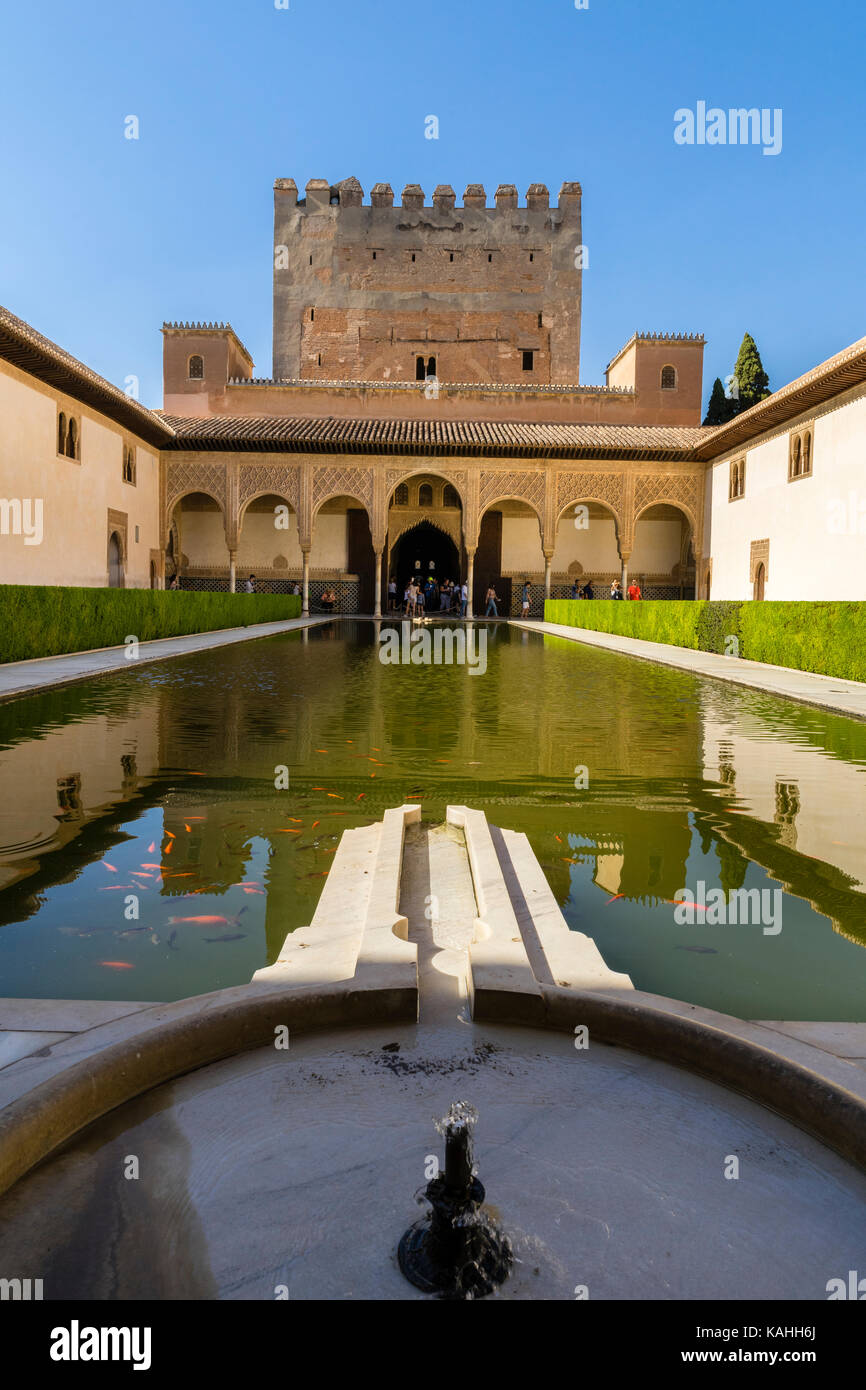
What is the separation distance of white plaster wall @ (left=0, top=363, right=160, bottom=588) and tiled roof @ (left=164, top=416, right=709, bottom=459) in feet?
8.83

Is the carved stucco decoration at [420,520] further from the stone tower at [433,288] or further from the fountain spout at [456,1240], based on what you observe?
the fountain spout at [456,1240]

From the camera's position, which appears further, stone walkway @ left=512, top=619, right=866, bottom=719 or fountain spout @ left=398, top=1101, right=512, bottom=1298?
stone walkway @ left=512, top=619, right=866, bottom=719

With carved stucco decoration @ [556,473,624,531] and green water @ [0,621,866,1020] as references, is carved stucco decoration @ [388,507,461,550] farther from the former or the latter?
green water @ [0,621,866,1020]

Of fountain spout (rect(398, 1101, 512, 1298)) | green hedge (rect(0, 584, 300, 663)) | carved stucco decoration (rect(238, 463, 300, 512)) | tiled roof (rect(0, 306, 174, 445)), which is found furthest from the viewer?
carved stucco decoration (rect(238, 463, 300, 512))

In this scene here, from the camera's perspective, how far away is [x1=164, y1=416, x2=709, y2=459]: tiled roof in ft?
87.9

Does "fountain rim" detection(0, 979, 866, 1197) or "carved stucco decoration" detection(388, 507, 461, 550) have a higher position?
"carved stucco decoration" detection(388, 507, 461, 550)

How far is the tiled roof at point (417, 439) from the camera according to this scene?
2678cm

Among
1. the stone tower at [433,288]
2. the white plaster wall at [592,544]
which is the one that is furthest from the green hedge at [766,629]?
the stone tower at [433,288]

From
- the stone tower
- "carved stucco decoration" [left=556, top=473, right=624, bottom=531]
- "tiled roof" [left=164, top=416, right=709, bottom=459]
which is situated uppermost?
the stone tower

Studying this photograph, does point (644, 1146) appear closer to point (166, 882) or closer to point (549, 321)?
point (166, 882)

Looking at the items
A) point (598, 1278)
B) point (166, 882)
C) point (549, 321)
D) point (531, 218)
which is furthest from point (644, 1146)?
point (531, 218)

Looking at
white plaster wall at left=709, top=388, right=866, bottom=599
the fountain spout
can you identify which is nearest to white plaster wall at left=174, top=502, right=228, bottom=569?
white plaster wall at left=709, top=388, right=866, bottom=599

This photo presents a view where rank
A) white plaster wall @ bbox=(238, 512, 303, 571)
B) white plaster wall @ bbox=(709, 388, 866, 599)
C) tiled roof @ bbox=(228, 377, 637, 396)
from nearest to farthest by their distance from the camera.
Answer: white plaster wall @ bbox=(709, 388, 866, 599)
white plaster wall @ bbox=(238, 512, 303, 571)
tiled roof @ bbox=(228, 377, 637, 396)

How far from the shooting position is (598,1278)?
1447 mm
